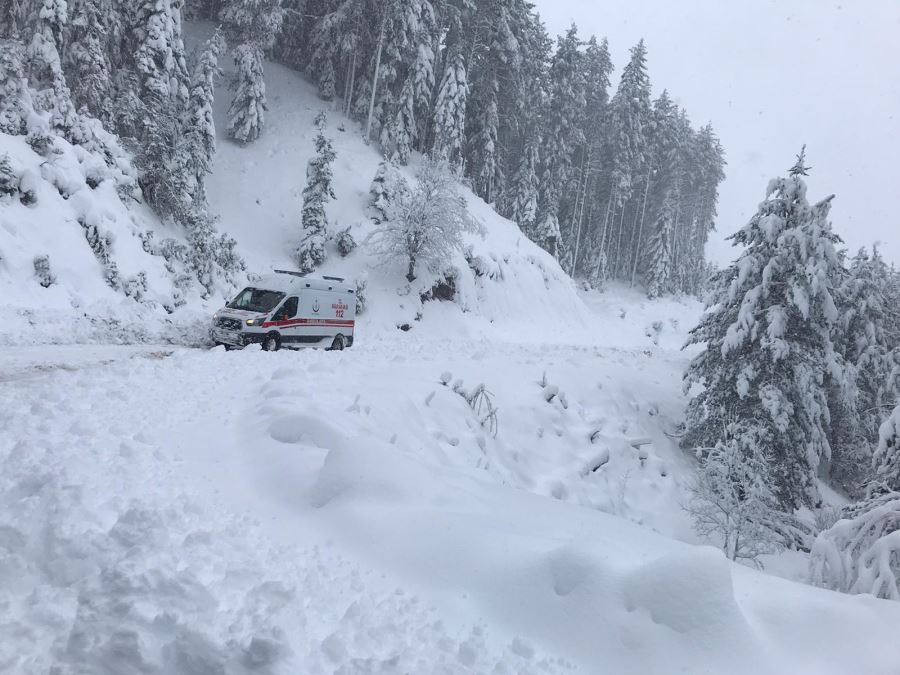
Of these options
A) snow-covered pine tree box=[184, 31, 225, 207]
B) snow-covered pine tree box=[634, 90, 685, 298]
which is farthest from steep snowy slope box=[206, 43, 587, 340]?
snow-covered pine tree box=[634, 90, 685, 298]

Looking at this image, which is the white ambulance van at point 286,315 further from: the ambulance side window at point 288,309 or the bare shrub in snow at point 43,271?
the bare shrub in snow at point 43,271

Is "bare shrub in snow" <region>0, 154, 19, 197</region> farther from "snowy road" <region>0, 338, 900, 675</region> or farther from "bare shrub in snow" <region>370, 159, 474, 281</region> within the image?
"bare shrub in snow" <region>370, 159, 474, 281</region>

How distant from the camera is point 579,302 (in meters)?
38.5

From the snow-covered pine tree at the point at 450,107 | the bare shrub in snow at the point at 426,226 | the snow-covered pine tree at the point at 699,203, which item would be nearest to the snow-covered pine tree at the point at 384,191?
the bare shrub in snow at the point at 426,226

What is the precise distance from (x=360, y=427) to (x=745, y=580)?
16.8 ft

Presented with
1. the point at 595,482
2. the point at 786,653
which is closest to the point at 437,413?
the point at 595,482

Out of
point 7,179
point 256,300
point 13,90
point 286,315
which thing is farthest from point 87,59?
point 286,315

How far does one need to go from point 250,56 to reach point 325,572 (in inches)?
1317

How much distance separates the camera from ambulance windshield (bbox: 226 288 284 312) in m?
15.9

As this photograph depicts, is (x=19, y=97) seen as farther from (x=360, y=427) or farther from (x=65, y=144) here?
(x=360, y=427)

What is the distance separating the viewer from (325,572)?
12.9 feet

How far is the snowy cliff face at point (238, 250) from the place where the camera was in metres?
15.3

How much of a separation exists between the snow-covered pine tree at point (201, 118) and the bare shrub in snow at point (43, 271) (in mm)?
9709

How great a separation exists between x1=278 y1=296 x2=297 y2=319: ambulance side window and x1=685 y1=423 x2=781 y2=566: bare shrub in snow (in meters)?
11.8
